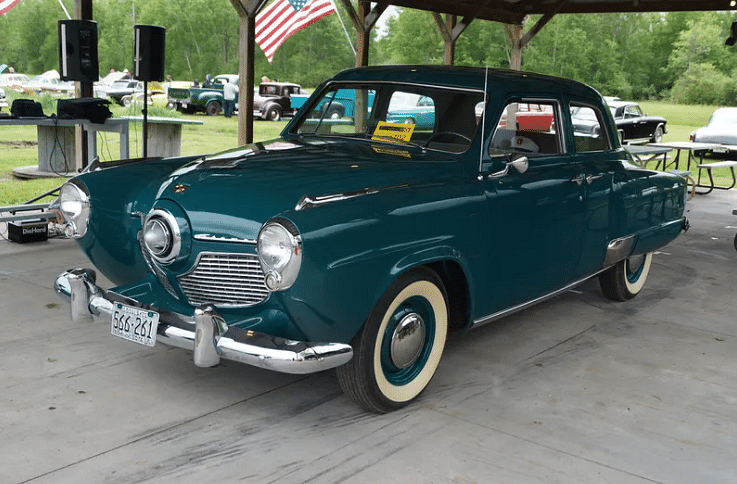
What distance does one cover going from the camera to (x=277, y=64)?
3769cm

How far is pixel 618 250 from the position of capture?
5.39 meters

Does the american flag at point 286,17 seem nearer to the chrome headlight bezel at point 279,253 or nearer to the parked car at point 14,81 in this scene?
the chrome headlight bezel at point 279,253

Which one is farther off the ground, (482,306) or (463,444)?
(482,306)

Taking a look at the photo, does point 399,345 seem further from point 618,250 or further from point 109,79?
point 109,79

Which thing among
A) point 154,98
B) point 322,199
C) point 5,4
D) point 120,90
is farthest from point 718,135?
point 120,90

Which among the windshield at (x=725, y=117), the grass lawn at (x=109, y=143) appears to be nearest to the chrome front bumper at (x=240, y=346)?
the grass lawn at (x=109, y=143)

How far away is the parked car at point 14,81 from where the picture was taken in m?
26.3

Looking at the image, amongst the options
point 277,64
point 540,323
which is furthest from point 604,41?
point 540,323

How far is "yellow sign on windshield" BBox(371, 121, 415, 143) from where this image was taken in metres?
4.61

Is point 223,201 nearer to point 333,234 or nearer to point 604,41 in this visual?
point 333,234

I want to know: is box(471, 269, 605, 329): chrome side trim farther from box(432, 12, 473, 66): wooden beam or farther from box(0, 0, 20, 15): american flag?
box(432, 12, 473, 66): wooden beam

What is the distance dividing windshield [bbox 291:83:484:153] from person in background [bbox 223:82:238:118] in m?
21.5

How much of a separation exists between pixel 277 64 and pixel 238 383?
115 ft

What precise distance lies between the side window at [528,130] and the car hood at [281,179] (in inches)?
15.7
